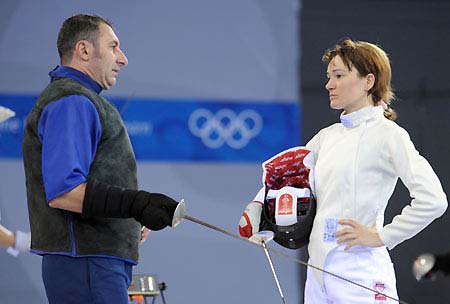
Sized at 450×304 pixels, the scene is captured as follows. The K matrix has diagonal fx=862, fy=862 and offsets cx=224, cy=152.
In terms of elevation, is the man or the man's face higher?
the man's face

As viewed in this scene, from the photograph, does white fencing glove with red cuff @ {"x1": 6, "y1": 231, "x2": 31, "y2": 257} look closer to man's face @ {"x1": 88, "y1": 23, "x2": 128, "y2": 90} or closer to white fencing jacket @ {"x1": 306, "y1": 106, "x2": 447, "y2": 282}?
man's face @ {"x1": 88, "y1": 23, "x2": 128, "y2": 90}

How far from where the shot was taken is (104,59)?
2.34 m

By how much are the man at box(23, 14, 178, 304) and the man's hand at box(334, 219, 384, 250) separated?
627 mm

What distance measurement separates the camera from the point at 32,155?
2186 mm

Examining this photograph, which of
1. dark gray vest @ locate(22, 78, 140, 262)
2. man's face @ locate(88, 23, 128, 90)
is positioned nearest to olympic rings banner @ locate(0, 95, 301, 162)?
man's face @ locate(88, 23, 128, 90)

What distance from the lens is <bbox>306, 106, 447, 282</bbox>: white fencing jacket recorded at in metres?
2.52

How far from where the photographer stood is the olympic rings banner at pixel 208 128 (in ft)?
16.1

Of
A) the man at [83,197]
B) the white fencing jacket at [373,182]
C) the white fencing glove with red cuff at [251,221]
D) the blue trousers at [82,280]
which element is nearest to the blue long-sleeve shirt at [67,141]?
the man at [83,197]

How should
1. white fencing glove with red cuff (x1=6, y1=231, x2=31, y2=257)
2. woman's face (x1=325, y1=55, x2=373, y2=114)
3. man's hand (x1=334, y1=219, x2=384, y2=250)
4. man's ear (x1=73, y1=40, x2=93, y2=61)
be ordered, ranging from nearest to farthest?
A: 1. man's ear (x1=73, y1=40, x2=93, y2=61)
2. man's hand (x1=334, y1=219, x2=384, y2=250)
3. woman's face (x1=325, y1=55, x2=373, y2=114)
4. white fencing glove with red cuff (x1=6, y1=231, x2=31, y2=257)

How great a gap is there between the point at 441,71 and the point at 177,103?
1710 mm

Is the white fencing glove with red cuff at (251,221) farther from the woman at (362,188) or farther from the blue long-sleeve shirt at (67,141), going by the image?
the blue long-sleeve shirt at (67,141)

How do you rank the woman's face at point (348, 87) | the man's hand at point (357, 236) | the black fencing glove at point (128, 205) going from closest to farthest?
the black fencing glove at point (128, 205) < the man's hand at point (357, 236) < the woman's face at point (348, 87)

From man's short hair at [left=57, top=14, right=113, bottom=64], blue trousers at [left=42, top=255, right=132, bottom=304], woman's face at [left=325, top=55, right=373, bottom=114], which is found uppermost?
man's short hair at [left=57, top=14, right=113, bottom=64]

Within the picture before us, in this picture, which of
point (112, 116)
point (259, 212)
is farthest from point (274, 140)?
point (112, 116)
